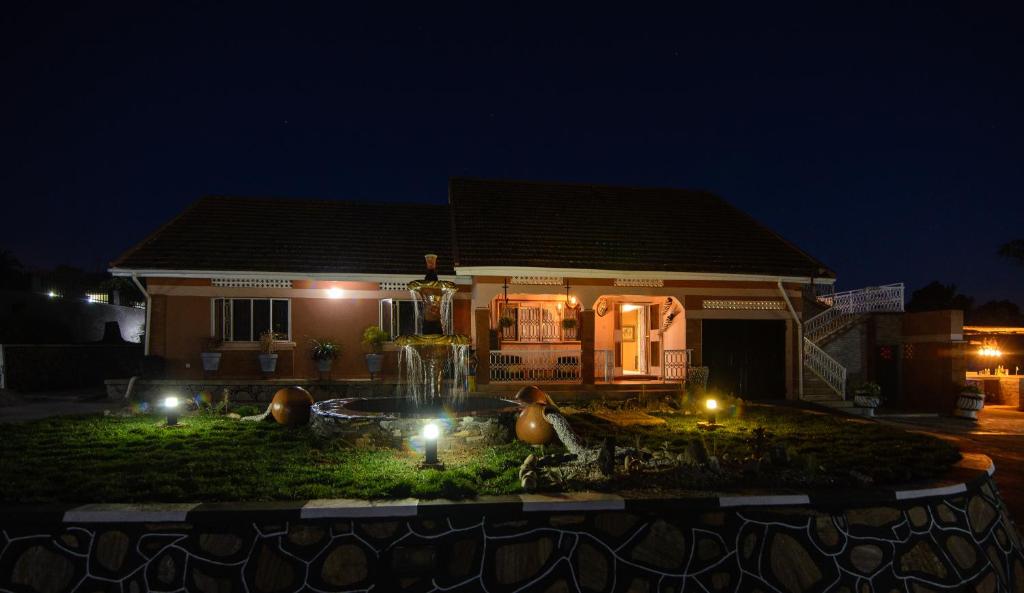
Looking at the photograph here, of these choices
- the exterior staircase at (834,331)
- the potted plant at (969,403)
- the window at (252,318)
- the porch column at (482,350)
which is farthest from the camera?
the window at (252,318)

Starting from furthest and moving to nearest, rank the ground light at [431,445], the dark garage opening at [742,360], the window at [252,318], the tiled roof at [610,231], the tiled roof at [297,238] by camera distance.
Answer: the dark garage opening at [742,360]
the window at [252,318]
the tiled roof at [297,238]
the tiled roof at [610,231]
the ground light at [431,445]

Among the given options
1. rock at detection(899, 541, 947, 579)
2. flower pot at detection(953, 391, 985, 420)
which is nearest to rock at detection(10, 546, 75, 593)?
rock at detection(899, 541, 947, 579)

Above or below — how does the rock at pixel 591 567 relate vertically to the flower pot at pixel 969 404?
above

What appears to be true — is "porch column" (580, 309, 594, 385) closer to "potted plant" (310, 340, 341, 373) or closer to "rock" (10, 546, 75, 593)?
"potted plant" (310, 340, 341, 373)

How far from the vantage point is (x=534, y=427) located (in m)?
7.69

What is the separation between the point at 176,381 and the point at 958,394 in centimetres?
1847

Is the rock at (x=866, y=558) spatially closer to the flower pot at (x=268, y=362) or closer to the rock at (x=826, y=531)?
the rock at (x=826, y=531)

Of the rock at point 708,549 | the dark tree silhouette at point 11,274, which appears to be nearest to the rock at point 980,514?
the rock at point 708,549

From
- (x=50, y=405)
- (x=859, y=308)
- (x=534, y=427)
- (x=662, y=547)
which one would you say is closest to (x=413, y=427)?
(x=534, y=427)

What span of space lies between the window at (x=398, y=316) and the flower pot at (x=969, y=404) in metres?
13.4

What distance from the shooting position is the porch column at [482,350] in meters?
13.8

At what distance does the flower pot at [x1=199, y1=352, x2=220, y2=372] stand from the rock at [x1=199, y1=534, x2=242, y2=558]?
11.1 meters

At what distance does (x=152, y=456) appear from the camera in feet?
22.7

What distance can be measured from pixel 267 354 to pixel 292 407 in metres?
5.61
